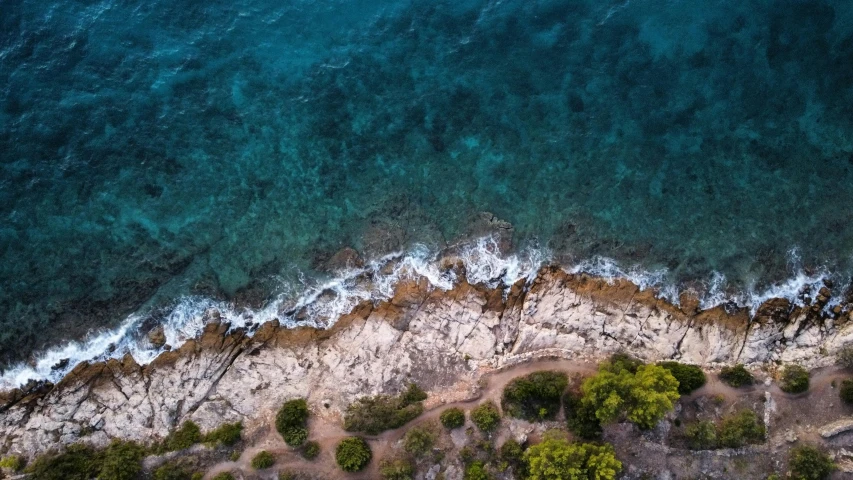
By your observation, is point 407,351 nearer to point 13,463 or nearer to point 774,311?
point 774,311

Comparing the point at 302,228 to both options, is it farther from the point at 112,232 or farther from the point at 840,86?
the point at 840,86

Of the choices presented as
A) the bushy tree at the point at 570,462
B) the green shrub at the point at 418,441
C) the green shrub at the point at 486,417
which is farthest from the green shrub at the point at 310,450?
the bushy tree at the point at 570,462

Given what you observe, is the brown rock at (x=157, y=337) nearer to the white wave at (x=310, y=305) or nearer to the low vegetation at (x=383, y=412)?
the white wave at (x=310, y=305)

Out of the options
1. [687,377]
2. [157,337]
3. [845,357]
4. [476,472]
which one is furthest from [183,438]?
[845,357]

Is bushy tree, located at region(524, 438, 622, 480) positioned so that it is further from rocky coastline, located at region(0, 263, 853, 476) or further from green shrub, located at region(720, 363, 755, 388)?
green shrub, located at region(720, 363, 755, 388)

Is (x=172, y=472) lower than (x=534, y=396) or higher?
lower

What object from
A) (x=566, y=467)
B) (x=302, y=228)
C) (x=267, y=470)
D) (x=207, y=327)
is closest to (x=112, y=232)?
(x=207, y=327)
